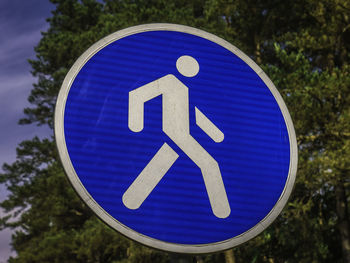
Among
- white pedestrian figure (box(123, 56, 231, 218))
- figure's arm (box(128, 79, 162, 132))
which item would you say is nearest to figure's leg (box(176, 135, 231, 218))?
white pedestrian figure (box(123, 56, 231, 218))

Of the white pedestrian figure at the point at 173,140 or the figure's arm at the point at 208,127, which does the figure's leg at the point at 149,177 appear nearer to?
the white pedestrian figure at the point at 173,140

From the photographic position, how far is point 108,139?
1.01 metres

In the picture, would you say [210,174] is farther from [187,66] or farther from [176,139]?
[187,66]

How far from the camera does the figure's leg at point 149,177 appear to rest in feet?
3.17

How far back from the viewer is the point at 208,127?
1.10 metres

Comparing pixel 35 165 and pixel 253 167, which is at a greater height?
pixel 35 165

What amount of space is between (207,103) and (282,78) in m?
6.88

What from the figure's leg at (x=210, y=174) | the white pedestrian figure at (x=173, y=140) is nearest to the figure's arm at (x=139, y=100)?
the white pedestrian figure at (x=173, y=140)

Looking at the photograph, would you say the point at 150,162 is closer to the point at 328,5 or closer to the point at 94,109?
the point at 94,109

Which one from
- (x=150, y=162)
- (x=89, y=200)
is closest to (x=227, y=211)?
(x=150, y=162)

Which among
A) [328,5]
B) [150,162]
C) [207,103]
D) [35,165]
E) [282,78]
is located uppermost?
[35,165]

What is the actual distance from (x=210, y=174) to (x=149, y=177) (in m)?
0.17

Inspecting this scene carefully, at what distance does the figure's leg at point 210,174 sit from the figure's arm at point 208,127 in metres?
0.05

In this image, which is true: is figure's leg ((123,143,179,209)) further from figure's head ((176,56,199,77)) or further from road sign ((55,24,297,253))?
figure's head ((176,56,199,77))
